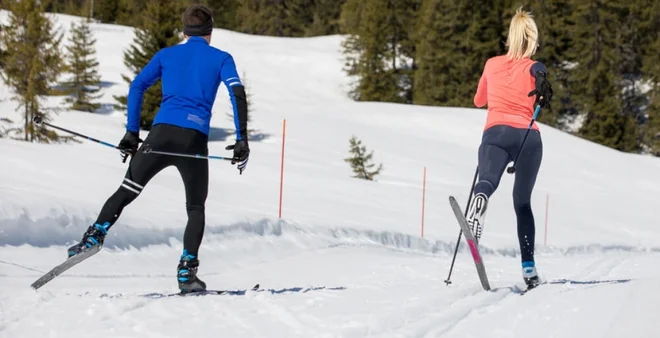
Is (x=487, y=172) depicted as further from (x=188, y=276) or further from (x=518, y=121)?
(x=188, y=276)

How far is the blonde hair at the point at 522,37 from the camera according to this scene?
17.2 ft

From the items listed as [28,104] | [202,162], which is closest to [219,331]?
[202,162]

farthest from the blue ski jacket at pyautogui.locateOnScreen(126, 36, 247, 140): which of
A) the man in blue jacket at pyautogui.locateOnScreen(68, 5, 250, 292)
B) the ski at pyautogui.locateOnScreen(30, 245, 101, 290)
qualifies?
the ski at pyautogui.locateOnScreen(30, 245, 101, 290)

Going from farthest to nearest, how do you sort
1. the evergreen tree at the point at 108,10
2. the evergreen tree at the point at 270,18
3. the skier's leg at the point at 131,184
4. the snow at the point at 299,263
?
the evergreen tree at the point at 270,18 → the evergreen tree at the point at 108,10 → the skier's leg at the point at 131,184 → the snow at the point at 299,263

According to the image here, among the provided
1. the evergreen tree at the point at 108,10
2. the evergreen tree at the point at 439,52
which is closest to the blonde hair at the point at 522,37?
the evergreen tree at the point at 439,52

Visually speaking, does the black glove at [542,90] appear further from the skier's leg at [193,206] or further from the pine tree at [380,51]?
the pine tree at [380,51]

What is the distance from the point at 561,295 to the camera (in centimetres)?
482

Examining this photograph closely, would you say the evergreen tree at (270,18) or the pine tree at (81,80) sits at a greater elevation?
the evergreen tree at (270,18)

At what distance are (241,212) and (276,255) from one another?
3.49 ft

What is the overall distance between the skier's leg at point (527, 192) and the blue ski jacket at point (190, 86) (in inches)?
81.0

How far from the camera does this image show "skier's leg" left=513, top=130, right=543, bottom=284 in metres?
5.20

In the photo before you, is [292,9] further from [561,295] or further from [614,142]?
[561,295]

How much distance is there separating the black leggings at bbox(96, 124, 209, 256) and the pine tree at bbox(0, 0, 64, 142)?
78.2ft

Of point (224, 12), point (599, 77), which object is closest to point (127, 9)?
point (224, 12)
